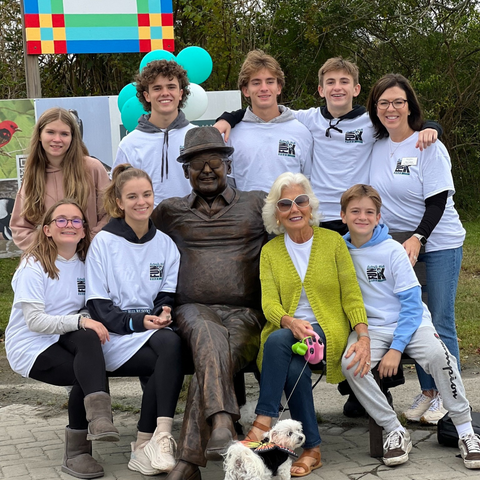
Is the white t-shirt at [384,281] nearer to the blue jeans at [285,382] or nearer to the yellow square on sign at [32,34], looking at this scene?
the blue jeans at [285,382]

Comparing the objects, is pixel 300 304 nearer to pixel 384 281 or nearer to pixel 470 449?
pixel 384 281

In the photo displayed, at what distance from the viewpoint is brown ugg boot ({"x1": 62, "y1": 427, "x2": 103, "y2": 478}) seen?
406 cm

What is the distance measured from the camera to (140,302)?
14.1ft

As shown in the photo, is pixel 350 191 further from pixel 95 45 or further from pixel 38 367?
pixel 95 45

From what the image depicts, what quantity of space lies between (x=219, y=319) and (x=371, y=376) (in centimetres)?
89

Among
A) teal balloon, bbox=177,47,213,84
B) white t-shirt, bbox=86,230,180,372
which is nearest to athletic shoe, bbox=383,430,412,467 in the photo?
white t-shirt, bbox=86,230,180,372

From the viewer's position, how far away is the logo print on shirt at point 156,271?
435cm

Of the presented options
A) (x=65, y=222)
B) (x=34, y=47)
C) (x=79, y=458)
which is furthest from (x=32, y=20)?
(x=79, y=458)

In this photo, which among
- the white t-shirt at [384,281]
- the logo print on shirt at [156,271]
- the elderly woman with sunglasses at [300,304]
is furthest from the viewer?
the logo print on shirt at [156,271]

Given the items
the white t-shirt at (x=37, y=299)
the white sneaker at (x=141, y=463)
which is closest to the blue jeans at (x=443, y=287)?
the white sneaker at (x=141, y=463)

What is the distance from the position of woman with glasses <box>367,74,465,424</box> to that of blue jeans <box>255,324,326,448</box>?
0.99 m

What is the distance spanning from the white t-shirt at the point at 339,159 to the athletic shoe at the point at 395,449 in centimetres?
144

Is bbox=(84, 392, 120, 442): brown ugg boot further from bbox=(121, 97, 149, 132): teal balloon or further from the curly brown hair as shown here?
bbox=(121, 97, 149, 132): teal balloon

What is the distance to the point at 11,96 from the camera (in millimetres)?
11344
